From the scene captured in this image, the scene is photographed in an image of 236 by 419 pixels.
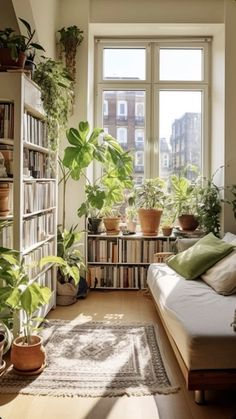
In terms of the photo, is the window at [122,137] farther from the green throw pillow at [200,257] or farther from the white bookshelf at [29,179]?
the green throw pillow at [200,257]

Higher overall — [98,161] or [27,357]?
[98,161]

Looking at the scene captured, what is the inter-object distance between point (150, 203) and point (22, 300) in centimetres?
245

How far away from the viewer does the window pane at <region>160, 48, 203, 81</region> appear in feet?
16.2

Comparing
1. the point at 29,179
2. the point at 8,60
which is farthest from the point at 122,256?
the point at 8,60

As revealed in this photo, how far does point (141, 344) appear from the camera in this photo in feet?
9.86

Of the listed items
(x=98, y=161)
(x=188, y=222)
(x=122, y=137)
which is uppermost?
(x=122, y=137)

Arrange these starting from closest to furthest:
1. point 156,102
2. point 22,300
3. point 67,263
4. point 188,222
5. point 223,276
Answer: point 22,300 → point 223,276 → point 67,263 → point 188,222 → point 156,102

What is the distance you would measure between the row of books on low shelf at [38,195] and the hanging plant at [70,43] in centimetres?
147

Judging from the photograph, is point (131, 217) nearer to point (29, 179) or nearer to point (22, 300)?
point (29, 179)

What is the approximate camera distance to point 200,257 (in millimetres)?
3383

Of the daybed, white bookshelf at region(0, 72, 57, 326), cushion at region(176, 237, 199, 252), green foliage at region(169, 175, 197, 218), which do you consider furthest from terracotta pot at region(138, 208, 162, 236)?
the daybed

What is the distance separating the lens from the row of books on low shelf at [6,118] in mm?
2762

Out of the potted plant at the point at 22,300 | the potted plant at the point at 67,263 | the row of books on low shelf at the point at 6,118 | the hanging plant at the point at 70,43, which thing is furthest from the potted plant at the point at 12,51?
the potted plant at the point at 67,263

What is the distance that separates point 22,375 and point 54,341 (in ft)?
1.80
